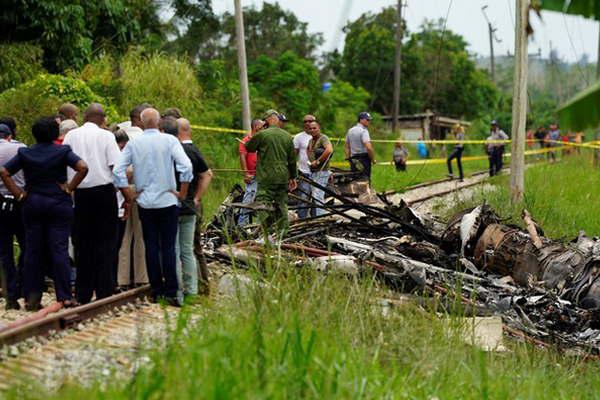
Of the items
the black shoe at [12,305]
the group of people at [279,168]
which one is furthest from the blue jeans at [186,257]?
the black shoe at [12,305]

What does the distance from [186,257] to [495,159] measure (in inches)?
788

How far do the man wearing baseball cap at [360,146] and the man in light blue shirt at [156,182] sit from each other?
754cm

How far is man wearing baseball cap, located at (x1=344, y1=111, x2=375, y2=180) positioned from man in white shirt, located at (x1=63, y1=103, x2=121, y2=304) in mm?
7464

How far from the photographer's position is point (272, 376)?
536 cm

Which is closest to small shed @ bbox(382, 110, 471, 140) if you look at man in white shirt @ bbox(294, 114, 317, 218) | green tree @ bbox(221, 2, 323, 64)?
green tree @ bbox(221, 2, 323, 64)

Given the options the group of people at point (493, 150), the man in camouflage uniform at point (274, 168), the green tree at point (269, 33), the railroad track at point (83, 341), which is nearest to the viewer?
the railroad track at point (83, 341)

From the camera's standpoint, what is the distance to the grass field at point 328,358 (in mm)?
5207

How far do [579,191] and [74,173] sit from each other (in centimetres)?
1566

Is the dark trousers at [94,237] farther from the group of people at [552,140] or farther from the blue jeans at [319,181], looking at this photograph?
the group of people at [552,140]

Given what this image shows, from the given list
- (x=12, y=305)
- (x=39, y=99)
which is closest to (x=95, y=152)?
(x=12, y=305)

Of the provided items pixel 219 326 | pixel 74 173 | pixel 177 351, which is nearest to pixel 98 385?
pixel 177 351

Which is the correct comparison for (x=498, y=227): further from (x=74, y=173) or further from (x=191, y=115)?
(x=191, y=115)

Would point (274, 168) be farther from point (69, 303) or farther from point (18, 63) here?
point (18, 63)

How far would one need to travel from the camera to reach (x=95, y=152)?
9.09 m
